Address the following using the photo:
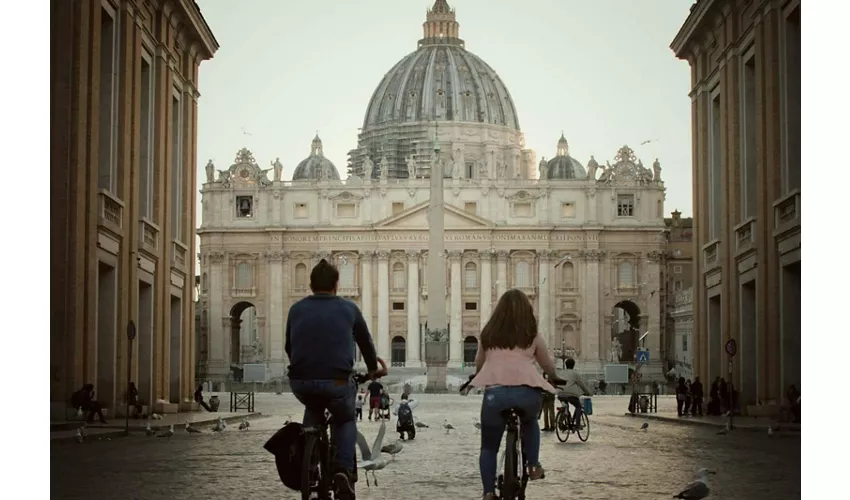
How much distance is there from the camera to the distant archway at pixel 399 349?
388ft

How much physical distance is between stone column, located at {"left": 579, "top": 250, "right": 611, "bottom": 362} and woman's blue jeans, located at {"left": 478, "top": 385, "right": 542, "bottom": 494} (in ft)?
345

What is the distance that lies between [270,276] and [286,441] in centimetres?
10960

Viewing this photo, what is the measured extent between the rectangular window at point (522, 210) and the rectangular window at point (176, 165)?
86204mm

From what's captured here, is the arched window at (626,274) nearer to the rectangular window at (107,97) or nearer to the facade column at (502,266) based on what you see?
the facade column at (502,266)

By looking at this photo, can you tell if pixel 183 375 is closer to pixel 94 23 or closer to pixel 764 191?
pixel 94 23

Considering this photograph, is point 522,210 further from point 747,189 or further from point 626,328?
point 747,189

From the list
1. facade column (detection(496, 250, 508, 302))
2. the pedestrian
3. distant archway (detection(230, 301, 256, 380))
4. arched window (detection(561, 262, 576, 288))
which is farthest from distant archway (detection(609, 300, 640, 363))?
the pedestrian

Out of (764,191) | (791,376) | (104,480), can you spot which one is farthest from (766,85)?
(104,480)

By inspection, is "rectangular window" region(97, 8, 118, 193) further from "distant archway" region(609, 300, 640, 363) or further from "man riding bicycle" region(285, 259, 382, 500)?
"distant archway" region(609, 300, 640, 363)

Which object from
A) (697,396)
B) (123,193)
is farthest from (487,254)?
(123,193)

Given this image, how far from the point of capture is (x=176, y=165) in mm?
32438

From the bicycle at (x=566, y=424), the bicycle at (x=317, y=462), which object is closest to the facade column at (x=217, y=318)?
the bicycle at (x=566, y=424)

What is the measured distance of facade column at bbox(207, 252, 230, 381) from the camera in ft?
372

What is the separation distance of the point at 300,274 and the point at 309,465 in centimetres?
10996
